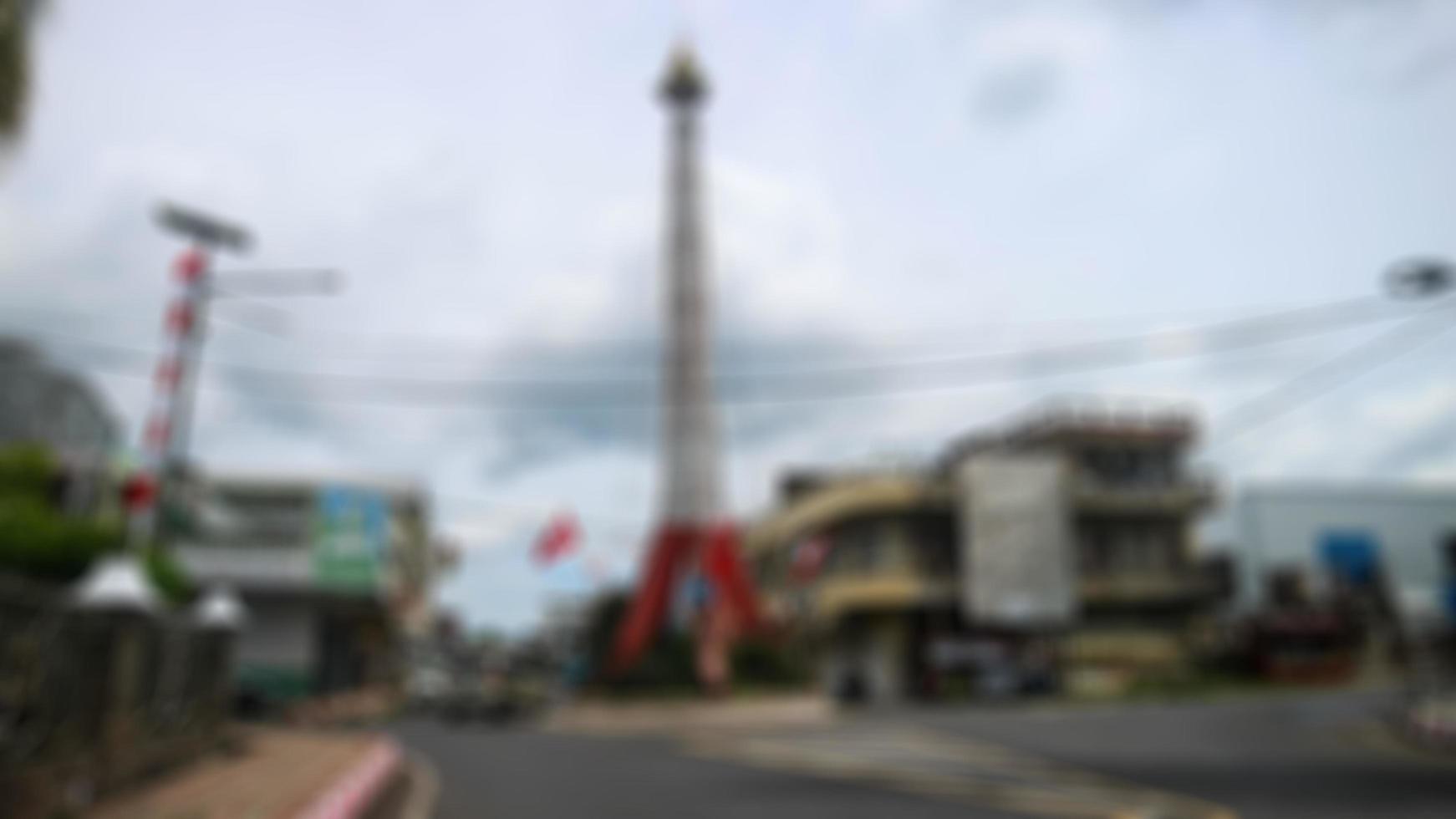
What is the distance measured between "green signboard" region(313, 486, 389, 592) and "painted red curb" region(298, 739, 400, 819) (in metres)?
21.2

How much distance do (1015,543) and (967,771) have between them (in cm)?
2452

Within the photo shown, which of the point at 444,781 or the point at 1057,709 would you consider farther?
the point at 1057,709

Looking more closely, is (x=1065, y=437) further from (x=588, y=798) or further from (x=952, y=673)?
(x=588, y=798)

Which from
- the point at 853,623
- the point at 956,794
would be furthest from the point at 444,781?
the point at 853,623

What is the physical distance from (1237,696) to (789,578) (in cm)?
1883

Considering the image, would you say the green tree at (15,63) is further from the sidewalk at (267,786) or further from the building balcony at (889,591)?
the building balcony at (889,591)

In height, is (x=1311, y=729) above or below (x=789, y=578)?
below

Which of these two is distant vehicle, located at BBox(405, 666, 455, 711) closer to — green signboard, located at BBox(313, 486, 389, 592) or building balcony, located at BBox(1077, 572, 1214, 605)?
green signboard, located at BBox(313, 486, 389, 592)

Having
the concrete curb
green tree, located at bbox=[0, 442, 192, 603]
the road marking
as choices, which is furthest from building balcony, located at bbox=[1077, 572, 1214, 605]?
green tree, located at bbox=[0, 442, 192, 603]

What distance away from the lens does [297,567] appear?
33812 millimetres

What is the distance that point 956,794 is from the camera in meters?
10.5

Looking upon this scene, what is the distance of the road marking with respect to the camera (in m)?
9.45

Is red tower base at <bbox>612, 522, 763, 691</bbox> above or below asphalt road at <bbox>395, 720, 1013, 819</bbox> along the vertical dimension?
above

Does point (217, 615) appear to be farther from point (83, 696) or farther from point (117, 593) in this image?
point (83, 696)
